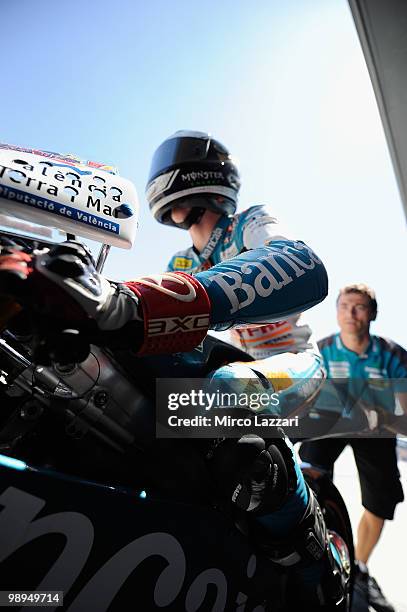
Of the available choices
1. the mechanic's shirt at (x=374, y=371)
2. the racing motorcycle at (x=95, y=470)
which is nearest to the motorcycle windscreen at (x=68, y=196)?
the racing motorcycle at (x=95, y=470)

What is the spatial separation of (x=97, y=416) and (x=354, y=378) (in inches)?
95.4

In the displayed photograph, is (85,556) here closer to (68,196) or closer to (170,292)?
(170,292)

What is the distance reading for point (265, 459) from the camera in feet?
2.92

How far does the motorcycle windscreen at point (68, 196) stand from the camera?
71 centimetres

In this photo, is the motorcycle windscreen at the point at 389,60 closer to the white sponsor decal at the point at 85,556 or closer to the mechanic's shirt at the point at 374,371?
the mechanic's shirt at the point at 374,371

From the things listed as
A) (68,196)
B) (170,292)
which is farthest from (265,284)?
(68,196)

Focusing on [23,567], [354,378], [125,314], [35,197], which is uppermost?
[354,378]

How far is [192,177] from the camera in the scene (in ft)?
6.52

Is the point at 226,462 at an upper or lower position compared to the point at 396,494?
lower

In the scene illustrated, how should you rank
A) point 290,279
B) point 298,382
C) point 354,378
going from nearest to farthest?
point 290,279
point 298,382
point 354,378

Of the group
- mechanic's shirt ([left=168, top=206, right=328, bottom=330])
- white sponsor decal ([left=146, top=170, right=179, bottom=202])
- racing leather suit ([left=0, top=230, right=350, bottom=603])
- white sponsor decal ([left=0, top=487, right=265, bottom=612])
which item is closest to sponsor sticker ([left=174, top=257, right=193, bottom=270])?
white sponsor decal ([left=146, top=170, right=179, bottom=202])

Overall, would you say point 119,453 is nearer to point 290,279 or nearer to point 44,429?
point 44,429

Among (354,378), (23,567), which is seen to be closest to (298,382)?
(23,567)

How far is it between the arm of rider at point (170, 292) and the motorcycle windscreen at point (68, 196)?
11 cm
